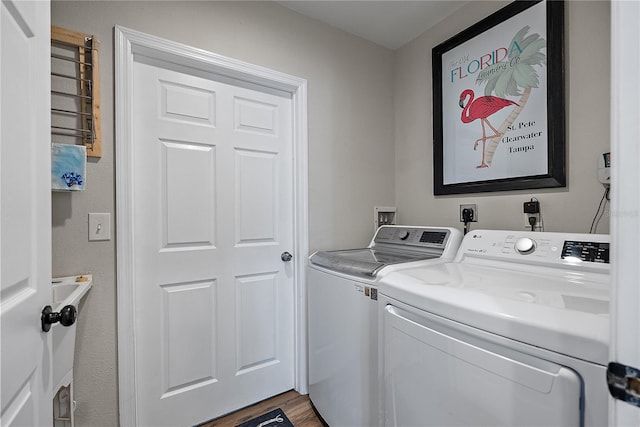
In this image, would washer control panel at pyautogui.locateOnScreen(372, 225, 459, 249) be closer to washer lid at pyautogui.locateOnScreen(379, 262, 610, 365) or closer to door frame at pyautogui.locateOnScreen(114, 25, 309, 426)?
washer lid at pyautogui.locateOnScreen(379, 262, 610, 365)

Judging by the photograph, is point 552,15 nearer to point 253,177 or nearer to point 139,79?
point 253,177

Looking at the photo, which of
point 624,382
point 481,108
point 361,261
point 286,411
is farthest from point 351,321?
point 481,108

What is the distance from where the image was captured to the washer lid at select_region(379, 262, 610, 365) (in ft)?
2.04

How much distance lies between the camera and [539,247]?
1.24 m

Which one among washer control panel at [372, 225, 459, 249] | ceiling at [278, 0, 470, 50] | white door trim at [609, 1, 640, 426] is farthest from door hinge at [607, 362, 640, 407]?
ceiling at [278, 0, 470, 50]

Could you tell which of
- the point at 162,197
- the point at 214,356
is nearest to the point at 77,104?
the point at 162,197

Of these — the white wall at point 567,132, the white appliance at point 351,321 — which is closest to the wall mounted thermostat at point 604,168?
the white wall at point 567,132

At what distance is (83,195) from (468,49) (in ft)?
7.40

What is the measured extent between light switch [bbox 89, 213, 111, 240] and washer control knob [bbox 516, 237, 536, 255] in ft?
6.08

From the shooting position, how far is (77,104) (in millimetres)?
1283

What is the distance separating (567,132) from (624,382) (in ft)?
4.81

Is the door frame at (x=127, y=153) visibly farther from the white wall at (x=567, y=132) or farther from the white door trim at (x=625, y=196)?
the white door trim at (x=625, y=196)

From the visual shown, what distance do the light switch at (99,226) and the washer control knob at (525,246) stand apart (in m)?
1.85

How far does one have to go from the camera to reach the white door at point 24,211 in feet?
1.80
